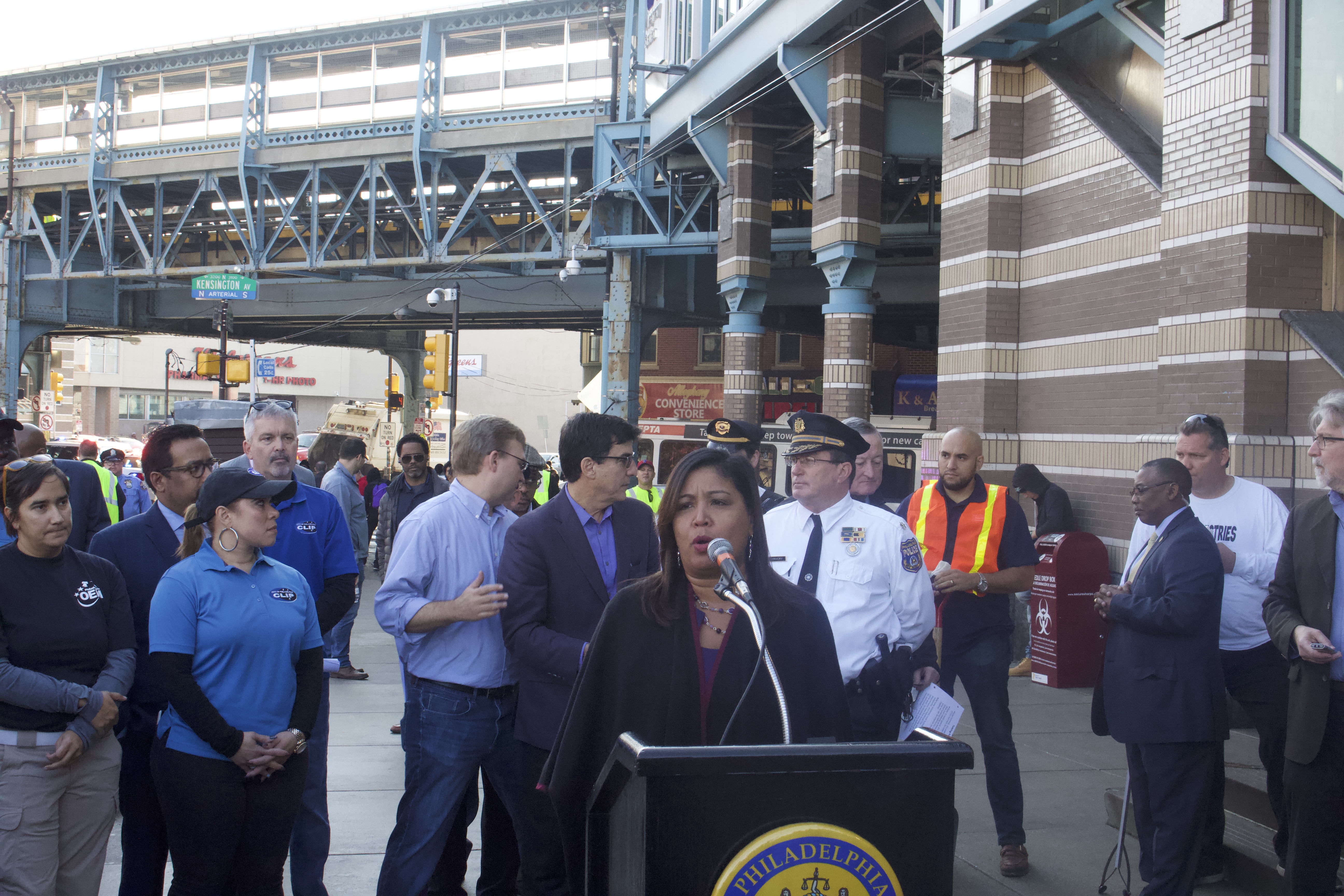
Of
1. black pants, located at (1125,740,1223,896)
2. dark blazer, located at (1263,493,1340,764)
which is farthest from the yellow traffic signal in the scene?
dark blazer, located at (1263,493,1340,764)

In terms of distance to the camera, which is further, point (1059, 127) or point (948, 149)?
point (948, 149)

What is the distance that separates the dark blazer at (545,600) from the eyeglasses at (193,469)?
1447mm

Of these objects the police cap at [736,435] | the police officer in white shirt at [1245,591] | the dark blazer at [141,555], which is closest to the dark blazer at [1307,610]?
the police officer in white shirt at [1245,591]

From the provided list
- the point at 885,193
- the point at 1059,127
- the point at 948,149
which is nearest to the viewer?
the point at 1059,127

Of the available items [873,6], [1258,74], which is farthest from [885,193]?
[1258,74]

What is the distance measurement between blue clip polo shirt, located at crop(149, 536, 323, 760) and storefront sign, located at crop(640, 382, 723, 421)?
3041cm

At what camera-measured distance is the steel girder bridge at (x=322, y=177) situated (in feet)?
84.9

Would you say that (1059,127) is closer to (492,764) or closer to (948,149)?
(948,149)

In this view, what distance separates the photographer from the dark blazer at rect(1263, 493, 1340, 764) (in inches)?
162

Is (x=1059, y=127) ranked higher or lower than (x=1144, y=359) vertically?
higher

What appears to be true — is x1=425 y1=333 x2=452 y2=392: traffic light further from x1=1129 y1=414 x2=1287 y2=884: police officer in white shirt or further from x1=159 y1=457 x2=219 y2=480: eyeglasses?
x1=1129 y1=414 x2=1287 y2=884: police officer in white shirt

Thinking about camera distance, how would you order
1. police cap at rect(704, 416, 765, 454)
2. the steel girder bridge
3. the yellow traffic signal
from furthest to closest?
Result: the steel girder bridge, the yellow traffic signal, police cap at rect(704, 416, 765, 454)

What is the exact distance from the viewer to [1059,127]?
1051 cm

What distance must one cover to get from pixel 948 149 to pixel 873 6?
3698 millimetres
